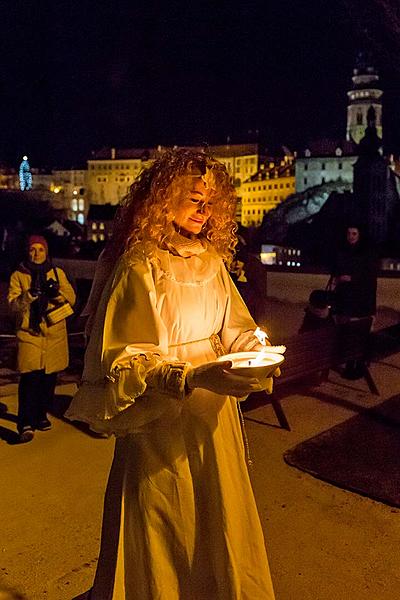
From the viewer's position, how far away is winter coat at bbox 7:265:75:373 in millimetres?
5945

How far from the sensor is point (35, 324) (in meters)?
5.95

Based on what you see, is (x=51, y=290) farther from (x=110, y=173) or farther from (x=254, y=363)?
(x=110, y=173)

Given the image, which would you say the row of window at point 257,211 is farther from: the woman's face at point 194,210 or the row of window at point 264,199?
the woman's face at point 194,210

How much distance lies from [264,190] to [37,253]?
93.0 metres

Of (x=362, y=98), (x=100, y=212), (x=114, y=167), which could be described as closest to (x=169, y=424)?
(x=100, y=212)

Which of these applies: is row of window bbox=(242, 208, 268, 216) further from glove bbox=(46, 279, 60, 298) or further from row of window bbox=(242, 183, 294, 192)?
glove bbox=(46, 279, 60, 298)

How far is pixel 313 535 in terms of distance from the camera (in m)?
4.20

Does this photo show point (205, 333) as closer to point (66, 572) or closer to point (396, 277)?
point (66, 572)

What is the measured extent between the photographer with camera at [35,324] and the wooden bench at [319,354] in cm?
195

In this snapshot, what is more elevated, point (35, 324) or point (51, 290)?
point (51, 290)

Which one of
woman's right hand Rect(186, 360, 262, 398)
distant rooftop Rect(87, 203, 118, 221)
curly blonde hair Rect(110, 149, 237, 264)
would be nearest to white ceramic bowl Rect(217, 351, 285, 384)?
woman's right hand Rect(186, 360, 262, 398)

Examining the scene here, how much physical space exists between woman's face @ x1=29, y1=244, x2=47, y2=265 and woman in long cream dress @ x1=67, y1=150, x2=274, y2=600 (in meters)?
3.24

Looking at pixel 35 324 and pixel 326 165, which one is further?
pixel 326 165

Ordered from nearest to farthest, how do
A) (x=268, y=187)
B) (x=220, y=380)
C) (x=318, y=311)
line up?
1. (x=220, y=380)
2. (x=318, y=311)
3. (x=268, y=187)
